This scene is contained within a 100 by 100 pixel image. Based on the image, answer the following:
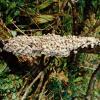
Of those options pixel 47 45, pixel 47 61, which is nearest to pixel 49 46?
pixel 47 45

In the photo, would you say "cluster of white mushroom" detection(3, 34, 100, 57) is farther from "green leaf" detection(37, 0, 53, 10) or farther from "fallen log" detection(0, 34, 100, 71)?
"green leaf" detection(37, 0, 53, 10)

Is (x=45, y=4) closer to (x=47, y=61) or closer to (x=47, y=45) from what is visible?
(x=47, y=61)

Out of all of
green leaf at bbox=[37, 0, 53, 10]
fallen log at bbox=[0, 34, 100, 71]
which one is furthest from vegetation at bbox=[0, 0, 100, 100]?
fallen log at bbox=[0, 34, 100, 71]

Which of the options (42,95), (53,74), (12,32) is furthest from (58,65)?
(12,32)

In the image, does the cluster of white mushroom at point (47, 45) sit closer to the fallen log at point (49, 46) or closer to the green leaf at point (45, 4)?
the fallen log at point (49, 46)

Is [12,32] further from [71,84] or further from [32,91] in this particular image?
[71,84]
